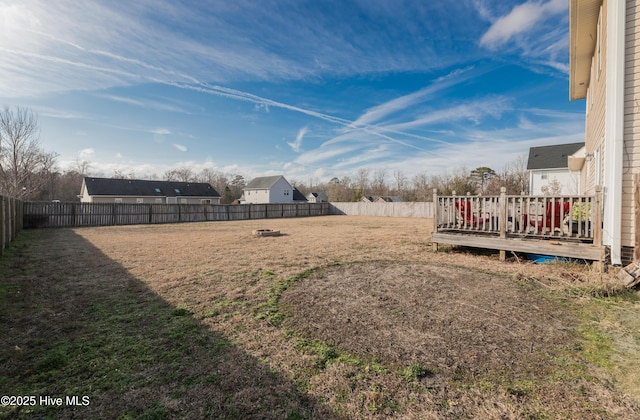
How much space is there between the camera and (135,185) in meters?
33.3

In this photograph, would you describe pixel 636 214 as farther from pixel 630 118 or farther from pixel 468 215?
pixel 468 215

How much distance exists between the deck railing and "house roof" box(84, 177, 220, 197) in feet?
116

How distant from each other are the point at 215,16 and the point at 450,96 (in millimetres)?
16069

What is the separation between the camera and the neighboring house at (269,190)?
138ft

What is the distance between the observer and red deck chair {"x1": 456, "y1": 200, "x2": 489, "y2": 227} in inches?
295

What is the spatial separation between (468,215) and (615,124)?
339 centimetres

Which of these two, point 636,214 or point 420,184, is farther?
point 420,184

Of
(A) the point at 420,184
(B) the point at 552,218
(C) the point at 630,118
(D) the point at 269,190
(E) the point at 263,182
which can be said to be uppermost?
(A) the point at 420,184

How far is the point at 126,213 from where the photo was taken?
19.0 m

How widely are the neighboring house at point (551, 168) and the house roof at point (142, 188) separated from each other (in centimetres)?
3755

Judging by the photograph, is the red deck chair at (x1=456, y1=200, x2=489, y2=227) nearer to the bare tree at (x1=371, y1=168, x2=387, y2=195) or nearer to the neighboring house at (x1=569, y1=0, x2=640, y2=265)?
the neighboring house at (x1=569, y1=0, x2=640, y2=265)

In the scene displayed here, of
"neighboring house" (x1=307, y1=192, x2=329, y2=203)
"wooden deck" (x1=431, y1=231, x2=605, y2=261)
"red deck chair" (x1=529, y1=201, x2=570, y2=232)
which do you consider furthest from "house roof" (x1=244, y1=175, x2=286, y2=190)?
"red deck chair" (x1=529, y1=201, x2=570, y2=232)

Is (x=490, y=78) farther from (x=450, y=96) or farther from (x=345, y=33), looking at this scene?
(x=345, y=33)

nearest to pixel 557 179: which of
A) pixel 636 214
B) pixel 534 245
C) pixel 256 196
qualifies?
pixel 534 245
